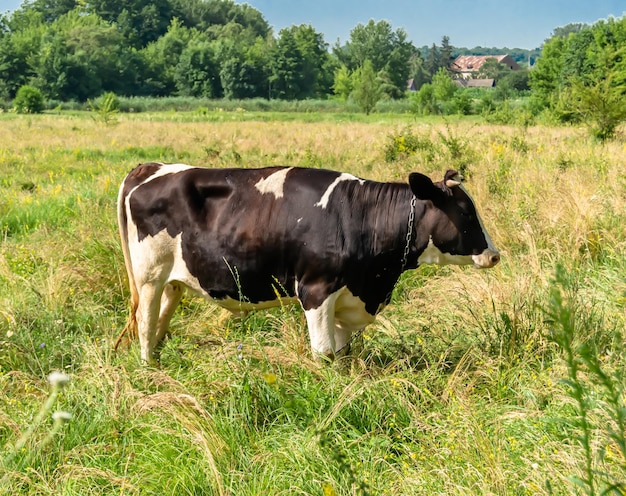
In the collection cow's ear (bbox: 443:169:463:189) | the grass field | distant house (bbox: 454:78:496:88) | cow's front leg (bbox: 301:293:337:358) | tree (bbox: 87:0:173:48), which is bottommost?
the grass field

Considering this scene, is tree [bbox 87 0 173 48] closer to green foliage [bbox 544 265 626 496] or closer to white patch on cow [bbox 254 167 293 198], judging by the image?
white patch on cow [bbox 254 167 293 198]

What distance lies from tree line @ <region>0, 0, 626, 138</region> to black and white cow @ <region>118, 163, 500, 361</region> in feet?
116

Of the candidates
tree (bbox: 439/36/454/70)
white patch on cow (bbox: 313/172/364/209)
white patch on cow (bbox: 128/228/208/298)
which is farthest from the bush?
tree (bbox: 439/36/454/70)

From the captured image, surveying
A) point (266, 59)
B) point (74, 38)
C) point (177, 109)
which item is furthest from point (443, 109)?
point (74, 38)

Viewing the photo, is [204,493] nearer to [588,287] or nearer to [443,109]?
[588,287]

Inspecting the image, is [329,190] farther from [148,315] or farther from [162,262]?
[148,315]

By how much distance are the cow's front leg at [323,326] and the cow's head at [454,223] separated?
75 cm

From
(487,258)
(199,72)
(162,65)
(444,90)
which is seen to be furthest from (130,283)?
(162,65)

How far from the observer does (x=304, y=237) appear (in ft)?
12.7

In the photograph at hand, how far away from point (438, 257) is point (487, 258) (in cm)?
30

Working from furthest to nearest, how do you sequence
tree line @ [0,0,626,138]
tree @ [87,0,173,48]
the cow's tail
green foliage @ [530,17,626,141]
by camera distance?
tree @ [87,0,173,48] → tree line @ [0,0,626,138] → green foliage @ [530,17,626,141] → the cow's tail

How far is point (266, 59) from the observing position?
10075cm

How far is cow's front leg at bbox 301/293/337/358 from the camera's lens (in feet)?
12.6

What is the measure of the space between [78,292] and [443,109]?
54235mm
